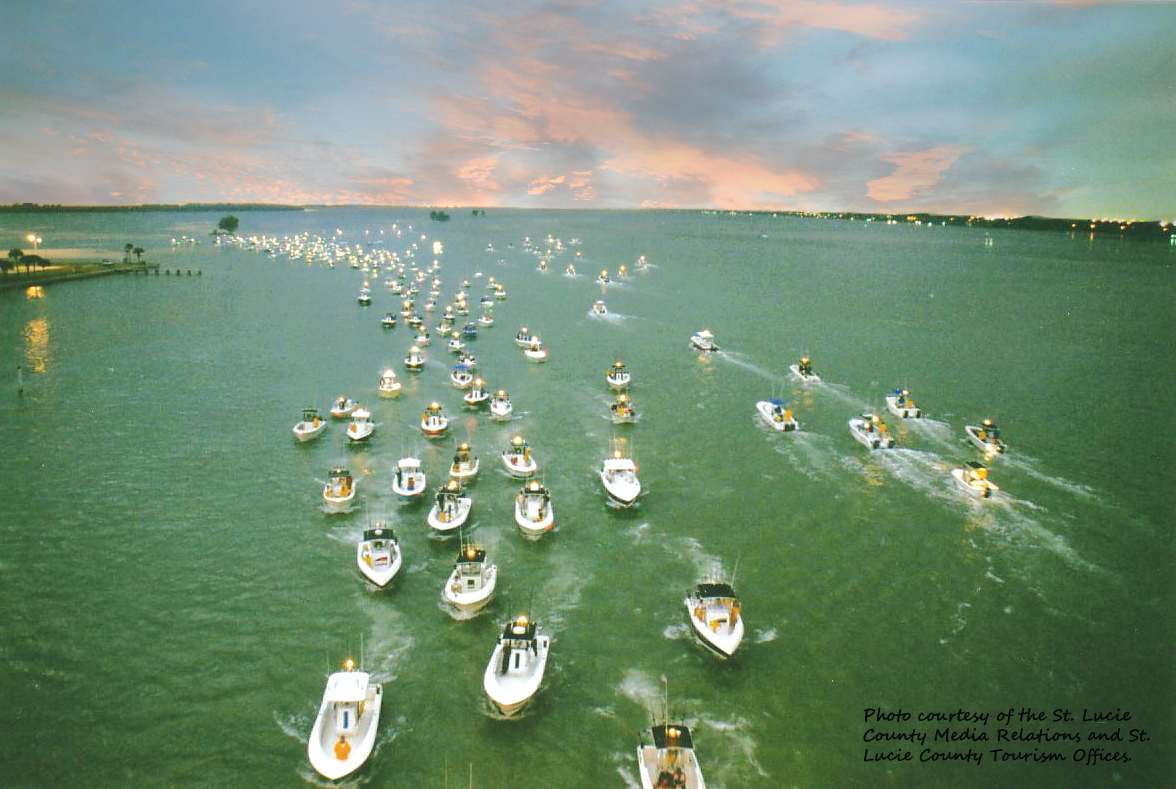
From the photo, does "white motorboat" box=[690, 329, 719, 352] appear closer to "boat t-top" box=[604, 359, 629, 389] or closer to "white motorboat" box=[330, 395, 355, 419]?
"boat t-top" box=[604, 359, 629, 389]

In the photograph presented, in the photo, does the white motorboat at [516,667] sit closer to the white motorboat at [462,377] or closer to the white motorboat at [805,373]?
the white motorboat at [462,377]

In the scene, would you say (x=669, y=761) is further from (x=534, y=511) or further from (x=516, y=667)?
(x=534, y=511)

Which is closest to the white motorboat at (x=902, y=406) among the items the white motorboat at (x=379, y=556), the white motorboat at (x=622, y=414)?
the white motorboat at (x=622, y=414)

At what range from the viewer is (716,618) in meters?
30.7

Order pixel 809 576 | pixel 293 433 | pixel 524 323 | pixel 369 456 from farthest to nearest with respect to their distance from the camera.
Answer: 1. pixel 524 323
2. pixel 293 433
3. pixel 369 456
4. pixel 809 576

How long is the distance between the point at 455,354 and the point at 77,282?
108 meters

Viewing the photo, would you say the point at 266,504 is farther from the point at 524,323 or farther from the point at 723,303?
the point at 723,303

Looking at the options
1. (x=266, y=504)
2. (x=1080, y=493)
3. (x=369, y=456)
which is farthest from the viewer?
(x=369, y=456)

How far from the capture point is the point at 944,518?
43.8 metres

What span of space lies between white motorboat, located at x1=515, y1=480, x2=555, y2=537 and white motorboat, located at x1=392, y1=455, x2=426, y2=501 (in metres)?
7.84

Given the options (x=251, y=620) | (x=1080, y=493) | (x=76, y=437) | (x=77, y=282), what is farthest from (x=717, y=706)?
(x=77, y=282)

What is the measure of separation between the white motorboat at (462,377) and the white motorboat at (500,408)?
8404mm

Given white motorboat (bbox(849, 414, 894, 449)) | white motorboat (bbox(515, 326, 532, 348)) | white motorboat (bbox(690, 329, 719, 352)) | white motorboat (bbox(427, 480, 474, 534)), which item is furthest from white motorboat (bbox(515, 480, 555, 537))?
white motorboat (bbox(690, 329, 719, 352))

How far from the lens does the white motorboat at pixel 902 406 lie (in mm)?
63094
